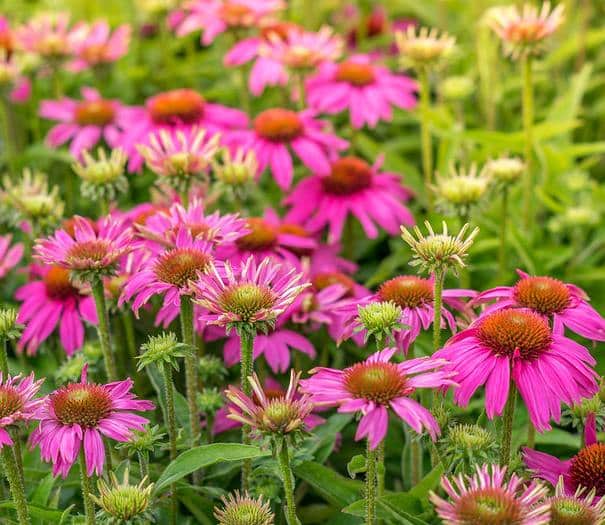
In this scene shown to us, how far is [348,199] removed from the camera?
190 cm

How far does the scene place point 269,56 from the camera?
2100 millimetres

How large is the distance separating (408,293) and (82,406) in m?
0.44

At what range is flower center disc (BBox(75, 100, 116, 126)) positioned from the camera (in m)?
2.13

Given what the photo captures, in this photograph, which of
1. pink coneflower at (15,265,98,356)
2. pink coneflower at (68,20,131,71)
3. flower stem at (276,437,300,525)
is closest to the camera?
flower stem at (276,437,300,525)

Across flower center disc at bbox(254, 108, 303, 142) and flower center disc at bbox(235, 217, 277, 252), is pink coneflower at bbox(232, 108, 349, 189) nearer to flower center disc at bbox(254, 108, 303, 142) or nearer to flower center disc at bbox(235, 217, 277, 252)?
flower center disc at bbox(254, 108, 303, 142)

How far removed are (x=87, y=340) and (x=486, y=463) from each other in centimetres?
86

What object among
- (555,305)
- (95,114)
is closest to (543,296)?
(555,305)

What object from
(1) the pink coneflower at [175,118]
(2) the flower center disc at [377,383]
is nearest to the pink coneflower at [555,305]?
(2) the flower center disc at [377,383]

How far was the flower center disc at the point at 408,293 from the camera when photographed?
1235 millimetres

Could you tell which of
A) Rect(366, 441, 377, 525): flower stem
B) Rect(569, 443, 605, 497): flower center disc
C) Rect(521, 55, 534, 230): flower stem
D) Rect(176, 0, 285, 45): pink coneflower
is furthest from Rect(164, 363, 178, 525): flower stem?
Rect(176, 0, 285, 45): pink coneflower

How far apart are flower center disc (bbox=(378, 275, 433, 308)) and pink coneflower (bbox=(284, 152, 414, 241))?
0.58 m

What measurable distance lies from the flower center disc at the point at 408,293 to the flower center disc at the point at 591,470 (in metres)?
0.28

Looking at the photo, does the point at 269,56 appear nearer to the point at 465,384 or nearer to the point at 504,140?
the point at 504,140

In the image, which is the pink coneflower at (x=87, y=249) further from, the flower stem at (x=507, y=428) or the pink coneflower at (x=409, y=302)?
the flower stem at (x=507, y=428)
